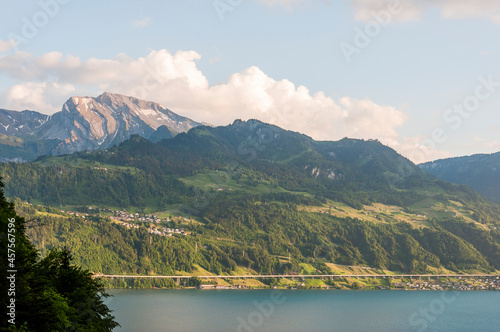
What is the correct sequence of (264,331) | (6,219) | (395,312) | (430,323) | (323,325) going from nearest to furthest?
1. (6,219)
2. (264,331)
3. (323,325)
4. (430,323)
5. (395,312)

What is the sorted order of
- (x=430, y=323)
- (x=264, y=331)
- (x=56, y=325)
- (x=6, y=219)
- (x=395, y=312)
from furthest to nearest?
(x=395, y=312)
(x=430, y=323)
(x=264, y=331)
(x=6, y=219)
(x=56, y=325)

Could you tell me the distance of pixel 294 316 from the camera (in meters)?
180

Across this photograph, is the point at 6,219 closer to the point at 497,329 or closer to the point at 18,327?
the point at 18,327

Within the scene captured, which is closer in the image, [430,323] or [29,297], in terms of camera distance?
[29,297]

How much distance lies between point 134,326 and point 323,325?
5907cm

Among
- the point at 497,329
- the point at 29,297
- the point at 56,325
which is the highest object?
the point at 29,297

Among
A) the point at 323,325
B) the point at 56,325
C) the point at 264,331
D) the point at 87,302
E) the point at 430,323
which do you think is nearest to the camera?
the point at 56,325

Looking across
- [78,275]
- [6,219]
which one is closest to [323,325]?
[78,275]

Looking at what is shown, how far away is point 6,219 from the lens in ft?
147

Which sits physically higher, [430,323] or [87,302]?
[87,302]

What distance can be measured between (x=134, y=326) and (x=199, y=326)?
18.9 metres

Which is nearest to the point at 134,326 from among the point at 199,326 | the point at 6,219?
the point at 199,326

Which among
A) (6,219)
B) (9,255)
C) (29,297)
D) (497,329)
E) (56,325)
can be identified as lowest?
(497,329)

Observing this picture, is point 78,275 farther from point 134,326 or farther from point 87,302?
point 134,326
